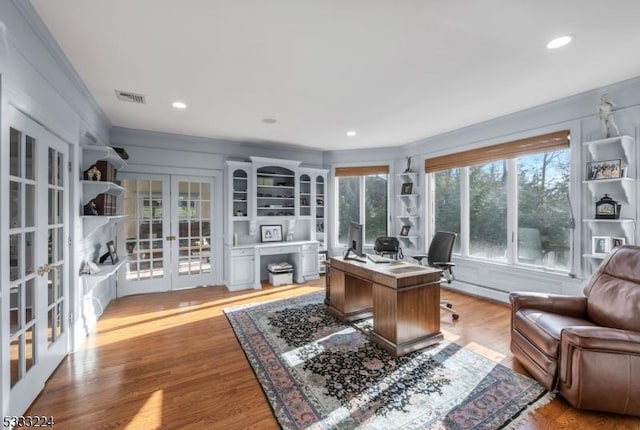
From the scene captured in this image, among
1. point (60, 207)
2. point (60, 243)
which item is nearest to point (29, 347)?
point (60, 243)

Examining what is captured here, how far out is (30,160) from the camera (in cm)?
200

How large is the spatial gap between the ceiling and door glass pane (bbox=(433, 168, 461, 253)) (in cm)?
131

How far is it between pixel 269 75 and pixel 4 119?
6.09 ft

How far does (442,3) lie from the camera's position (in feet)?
5.76

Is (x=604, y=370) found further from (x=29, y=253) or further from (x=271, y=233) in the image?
(x=271, y=233)

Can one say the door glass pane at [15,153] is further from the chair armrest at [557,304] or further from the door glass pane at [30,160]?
the chair armrest at [557,304]

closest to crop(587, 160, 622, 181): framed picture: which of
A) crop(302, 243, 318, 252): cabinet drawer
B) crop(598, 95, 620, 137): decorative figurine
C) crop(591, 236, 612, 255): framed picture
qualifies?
crop(598, 95, 620, 137): decorative figurine

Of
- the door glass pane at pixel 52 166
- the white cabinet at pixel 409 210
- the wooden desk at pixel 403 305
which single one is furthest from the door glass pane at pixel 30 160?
the white cabinet at pixel 409 210

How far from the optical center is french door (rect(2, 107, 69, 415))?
1801 millimetres

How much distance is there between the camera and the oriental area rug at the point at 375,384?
183 cm

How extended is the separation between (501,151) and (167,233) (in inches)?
206

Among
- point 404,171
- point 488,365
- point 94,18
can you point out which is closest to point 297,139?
point 404,171

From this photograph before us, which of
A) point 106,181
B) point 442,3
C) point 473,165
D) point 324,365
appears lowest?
point 324,365

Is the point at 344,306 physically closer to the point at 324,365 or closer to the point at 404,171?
the point at 324,365
